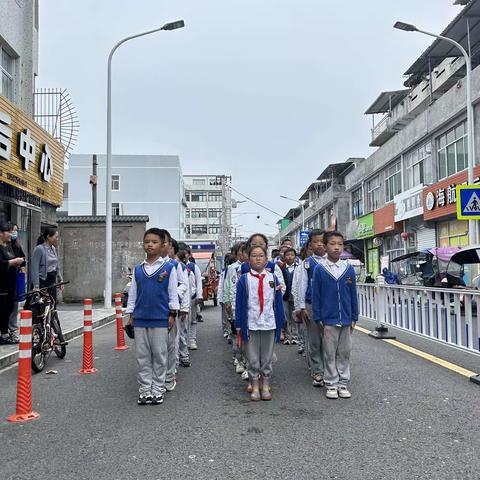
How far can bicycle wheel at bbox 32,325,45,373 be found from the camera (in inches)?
256

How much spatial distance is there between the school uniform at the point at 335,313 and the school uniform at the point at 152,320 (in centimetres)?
156

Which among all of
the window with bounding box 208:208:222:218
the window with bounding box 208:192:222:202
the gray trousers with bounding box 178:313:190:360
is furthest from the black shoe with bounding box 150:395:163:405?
the window with bounding box 208:192:222:202

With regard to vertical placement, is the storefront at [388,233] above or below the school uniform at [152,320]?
above

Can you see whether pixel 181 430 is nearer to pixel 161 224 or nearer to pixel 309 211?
pixel 309 211

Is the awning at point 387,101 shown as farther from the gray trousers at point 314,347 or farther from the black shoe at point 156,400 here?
the black shoe at point 156,400

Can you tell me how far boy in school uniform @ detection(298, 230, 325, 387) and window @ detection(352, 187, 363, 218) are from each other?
29558 millimetres

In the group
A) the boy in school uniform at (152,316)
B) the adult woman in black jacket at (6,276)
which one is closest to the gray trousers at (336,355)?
the boy in school uniform at (152,316)

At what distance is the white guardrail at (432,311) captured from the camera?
21.1 ft

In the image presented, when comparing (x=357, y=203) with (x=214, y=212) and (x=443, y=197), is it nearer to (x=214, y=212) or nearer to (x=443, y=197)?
(x=443, y=197)

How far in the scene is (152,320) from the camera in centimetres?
514

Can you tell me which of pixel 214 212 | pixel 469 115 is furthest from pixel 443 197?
pixel 214 212

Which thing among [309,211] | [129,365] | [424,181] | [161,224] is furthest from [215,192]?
[129,365]

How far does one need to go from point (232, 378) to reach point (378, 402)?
6.29 ft

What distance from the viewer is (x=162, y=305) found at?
5172mm
